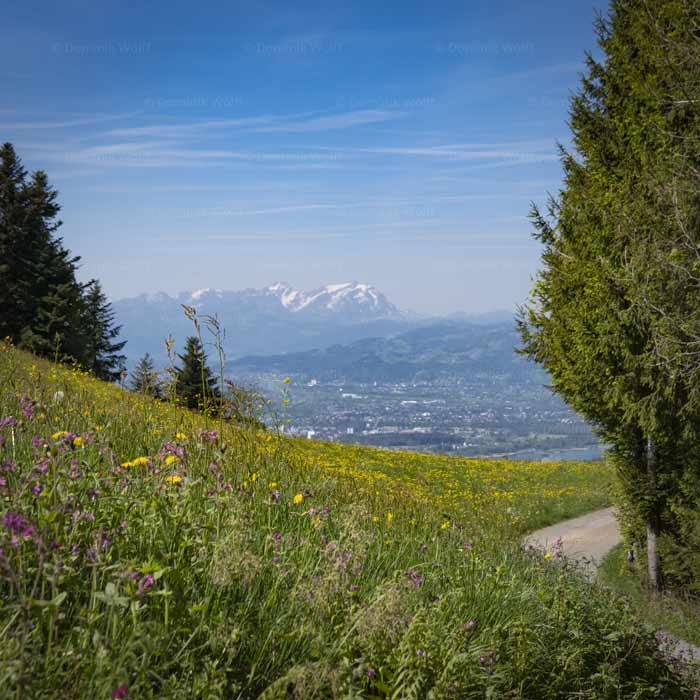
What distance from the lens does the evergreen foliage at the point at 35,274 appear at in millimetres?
28969

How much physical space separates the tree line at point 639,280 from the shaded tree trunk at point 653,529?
0.03 meters

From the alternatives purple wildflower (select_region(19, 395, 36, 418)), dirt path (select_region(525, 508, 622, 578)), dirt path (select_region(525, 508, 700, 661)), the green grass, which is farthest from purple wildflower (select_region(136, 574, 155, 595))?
dirt path (select_region(525, 508, 622, 578))

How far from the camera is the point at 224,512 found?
3.94m

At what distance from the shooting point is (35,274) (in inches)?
1197

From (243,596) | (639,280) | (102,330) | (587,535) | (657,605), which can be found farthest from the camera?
(102,330)

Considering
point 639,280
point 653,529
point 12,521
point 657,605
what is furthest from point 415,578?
point 653,529

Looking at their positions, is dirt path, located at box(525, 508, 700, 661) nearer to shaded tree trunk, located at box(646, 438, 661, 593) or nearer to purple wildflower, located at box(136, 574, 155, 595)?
shaded tree trunk, located at box(646, 438, 661, 593)

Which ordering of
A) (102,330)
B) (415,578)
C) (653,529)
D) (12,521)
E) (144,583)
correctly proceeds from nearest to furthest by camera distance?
(12,521) → (144,583) → (415,578) → (653,529) → (102,330)

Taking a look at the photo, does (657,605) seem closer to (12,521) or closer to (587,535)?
(587,535)

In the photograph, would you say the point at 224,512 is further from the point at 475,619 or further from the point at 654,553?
the point at 654,553

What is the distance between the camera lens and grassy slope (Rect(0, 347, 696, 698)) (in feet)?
7.98

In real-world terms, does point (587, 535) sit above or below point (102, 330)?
below

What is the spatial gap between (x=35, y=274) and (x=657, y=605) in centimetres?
2972

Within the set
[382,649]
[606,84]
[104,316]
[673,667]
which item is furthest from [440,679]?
[104,316]
